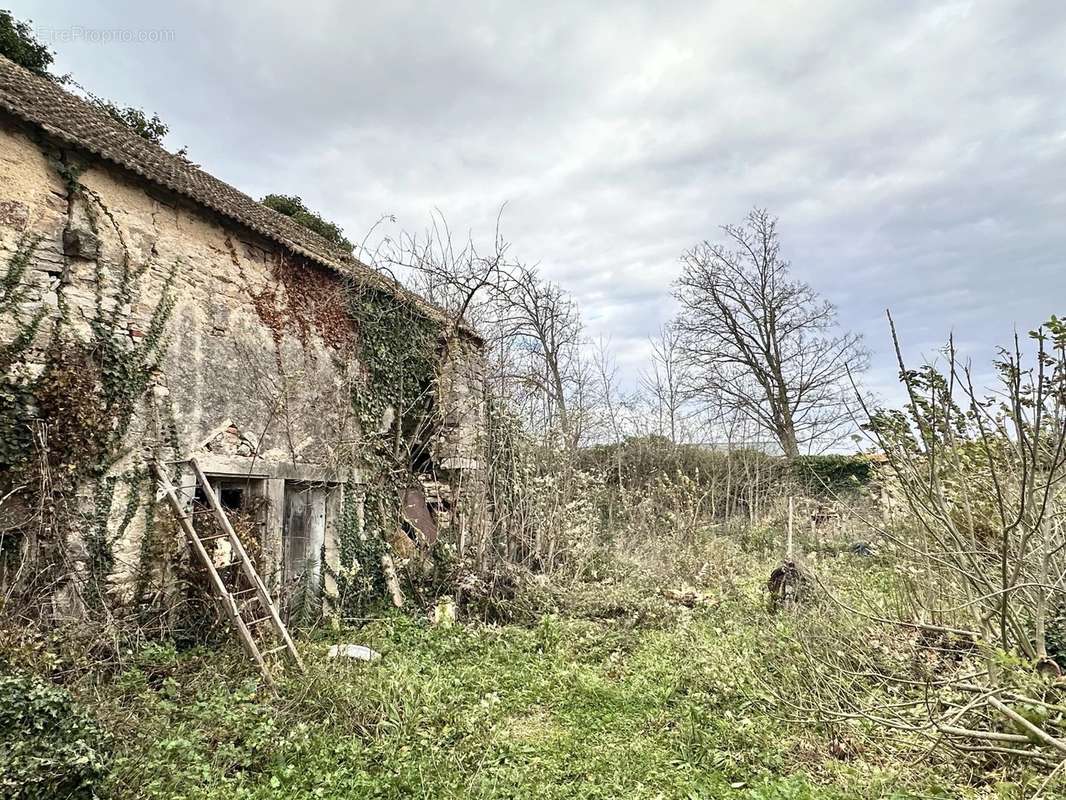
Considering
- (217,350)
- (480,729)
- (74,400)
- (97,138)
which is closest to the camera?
(480,729)

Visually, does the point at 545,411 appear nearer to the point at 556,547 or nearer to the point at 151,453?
the point at 556,547

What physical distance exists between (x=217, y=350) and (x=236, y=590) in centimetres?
256

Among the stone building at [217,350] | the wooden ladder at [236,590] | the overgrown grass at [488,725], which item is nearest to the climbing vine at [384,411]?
the stone building at [217,350]

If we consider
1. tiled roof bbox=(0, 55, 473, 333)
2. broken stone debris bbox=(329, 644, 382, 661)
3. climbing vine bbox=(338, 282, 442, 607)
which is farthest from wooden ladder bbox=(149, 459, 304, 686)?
tiled roof bbox=(0, 55, 473, 333)

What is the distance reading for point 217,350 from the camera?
6.50 m

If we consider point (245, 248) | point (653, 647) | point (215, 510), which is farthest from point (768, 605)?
point (245, 248)

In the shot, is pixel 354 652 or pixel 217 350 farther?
pixel 217 350

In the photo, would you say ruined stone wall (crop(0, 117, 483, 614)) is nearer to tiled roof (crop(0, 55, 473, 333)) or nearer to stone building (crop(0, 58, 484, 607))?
stone building (crop(0, 58, 484, 607))

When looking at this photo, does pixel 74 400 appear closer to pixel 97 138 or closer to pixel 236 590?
pixel 236 590

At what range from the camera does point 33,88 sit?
602 centimetres

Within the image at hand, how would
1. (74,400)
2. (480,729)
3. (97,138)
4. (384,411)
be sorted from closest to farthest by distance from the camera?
1. (480,729)
2. (74,400)
3. (97,138)
4. (384,411)

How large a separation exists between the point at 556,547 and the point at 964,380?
6379 millimetres

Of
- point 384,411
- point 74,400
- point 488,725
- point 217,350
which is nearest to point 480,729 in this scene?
point 488,725

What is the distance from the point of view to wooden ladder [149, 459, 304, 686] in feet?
17.3
